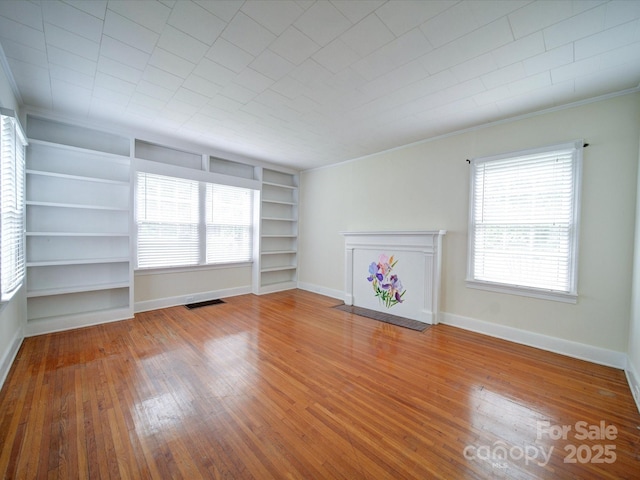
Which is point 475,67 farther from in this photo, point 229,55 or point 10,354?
point 10,354

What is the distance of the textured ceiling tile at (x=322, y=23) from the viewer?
1707 mm

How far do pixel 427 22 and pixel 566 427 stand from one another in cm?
297

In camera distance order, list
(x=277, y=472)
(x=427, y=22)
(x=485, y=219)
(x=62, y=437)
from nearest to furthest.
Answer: (x=277, y=472)
(x=62, y=437)
(x=427, y=22)
(x=485, y=219)

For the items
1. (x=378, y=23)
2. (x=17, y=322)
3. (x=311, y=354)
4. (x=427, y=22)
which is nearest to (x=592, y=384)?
(x=311, y=354)

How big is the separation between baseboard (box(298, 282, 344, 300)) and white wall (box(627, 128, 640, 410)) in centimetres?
377

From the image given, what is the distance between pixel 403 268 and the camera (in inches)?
163

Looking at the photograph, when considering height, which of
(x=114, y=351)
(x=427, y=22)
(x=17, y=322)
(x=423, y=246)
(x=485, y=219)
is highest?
(x=427, y=22)

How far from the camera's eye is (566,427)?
1.81 meters

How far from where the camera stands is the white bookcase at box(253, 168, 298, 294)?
18.8ft

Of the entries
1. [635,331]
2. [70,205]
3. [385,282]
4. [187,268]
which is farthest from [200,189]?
[635,331]

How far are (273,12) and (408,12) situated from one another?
2.93ft

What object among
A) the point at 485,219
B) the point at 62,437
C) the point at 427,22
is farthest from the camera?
the point at 485,219

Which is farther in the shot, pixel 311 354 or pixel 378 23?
pixel 311 354

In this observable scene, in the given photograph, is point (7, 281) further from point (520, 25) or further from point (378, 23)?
point (520, 25)
